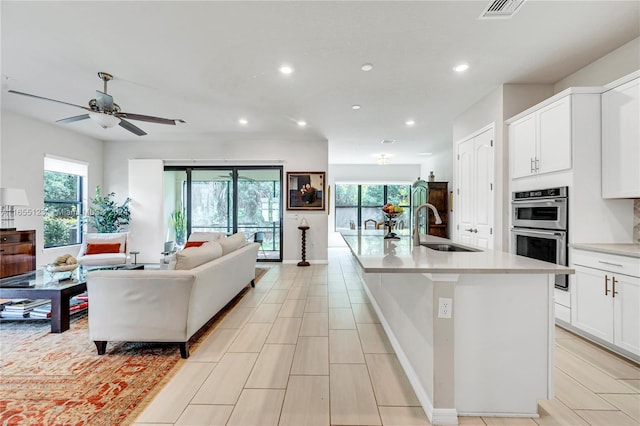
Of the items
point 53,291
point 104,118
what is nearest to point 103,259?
point 53,291

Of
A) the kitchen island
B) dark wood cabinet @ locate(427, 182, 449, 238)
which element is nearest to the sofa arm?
the kitchen island

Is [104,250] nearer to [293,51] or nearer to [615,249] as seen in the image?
[293,51]

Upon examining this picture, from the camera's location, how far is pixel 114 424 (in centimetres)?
154

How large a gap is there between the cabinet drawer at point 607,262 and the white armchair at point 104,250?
19.7 feet

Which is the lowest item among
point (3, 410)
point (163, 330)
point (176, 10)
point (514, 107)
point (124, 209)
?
point (3, 410)

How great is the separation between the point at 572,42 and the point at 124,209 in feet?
25.1

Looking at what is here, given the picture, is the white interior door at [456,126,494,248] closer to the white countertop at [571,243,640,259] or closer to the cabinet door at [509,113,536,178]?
the cabinet door at [509,113,536,178]

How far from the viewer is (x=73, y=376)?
2.00 metres

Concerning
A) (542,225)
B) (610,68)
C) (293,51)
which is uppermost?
(293,51)

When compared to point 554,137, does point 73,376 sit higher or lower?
lower

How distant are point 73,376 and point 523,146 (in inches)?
183

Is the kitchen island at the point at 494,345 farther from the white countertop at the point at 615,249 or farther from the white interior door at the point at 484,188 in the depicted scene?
the white interior door at the point at 484,188

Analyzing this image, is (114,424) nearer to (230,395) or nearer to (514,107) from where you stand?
(230,395)

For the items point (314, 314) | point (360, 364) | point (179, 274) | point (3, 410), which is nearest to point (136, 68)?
point (179, 274)
